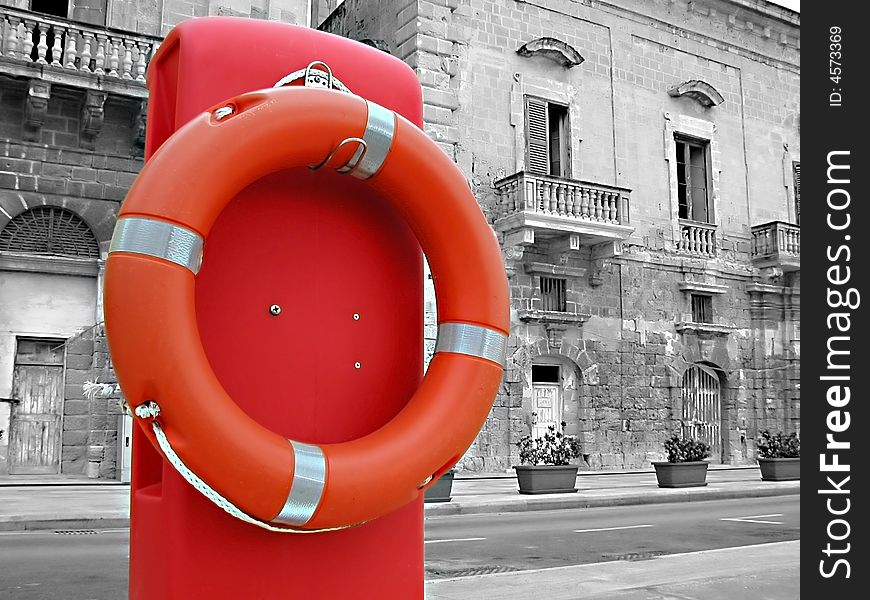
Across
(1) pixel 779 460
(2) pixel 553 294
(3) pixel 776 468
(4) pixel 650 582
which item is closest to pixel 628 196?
(2) pixel 553 294

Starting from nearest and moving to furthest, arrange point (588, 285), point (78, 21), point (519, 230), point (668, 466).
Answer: point (78, 21) < point (668, 466) < point (519, 230) < point (588, 285)

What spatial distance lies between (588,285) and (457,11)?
20.3 feet

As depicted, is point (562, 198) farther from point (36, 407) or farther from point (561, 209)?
point (36, 407)

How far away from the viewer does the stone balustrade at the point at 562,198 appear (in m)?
16.5

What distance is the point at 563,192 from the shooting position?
55.7 ft

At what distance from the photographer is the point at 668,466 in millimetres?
14883

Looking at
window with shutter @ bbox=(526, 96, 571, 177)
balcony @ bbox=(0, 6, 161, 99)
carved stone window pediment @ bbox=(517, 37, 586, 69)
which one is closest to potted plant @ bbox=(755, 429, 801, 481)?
window with shutter @ bbox=(526, 96, 571, 177)

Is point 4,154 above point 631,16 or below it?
below

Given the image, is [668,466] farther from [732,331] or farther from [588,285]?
[732,331]

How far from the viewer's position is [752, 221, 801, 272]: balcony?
20469mm

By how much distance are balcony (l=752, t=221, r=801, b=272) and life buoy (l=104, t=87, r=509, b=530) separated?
64.3ft

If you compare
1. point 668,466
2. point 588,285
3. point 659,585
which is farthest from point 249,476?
point 588,285

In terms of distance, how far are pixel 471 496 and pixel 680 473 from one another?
4415 millimetres

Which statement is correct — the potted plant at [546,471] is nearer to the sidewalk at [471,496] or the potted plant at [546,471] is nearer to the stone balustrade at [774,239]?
the sidewalk at [471,496]
